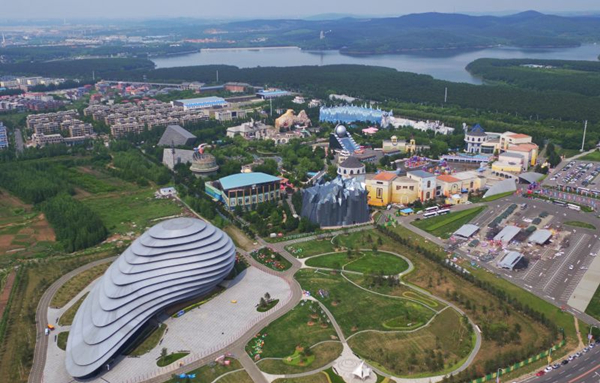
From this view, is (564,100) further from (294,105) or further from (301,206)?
(301,206)

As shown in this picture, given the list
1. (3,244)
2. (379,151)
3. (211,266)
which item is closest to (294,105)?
(379,151)

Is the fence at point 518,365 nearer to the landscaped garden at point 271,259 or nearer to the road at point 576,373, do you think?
the road at point 576,373

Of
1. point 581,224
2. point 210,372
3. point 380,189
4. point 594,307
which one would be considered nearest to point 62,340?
point 210,372

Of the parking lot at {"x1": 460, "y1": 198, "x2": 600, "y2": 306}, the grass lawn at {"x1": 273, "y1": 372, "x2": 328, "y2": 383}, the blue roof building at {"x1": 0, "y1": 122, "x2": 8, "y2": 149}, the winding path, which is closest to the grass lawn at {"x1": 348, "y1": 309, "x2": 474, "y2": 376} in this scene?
the winding path

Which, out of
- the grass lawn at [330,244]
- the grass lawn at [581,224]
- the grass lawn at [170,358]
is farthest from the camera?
the grass lawn at [581,224]

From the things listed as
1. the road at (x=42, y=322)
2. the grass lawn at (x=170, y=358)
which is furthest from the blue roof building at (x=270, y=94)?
the grass lawn at (x=170, y=358)

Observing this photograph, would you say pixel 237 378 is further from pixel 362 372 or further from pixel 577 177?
pixel 577 177
